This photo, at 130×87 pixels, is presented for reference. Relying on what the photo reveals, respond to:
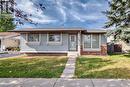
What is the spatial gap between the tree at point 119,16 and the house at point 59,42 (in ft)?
6.92

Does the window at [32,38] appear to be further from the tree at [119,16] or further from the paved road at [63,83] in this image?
the paved road at [63,83]

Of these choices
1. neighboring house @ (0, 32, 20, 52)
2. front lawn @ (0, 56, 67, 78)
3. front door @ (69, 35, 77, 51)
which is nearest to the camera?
front lawn @ (0, 56, 67, 78)

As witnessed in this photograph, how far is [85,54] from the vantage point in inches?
1228

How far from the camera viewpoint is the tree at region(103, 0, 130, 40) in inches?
1110

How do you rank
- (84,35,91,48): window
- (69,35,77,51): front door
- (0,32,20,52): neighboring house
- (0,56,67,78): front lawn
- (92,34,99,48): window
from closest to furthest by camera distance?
(0,56,67,78): front lawn, (69,35,77,51): front door, (92,34,99,48): window, (84,35,91,48): window, (0,32,20,52): neighboring house

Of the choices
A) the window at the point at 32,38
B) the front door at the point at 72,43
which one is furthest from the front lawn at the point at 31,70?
the front door at the point at 72,43

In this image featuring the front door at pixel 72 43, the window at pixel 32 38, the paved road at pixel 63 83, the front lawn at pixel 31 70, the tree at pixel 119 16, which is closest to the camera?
the paved road at pixel 63 83

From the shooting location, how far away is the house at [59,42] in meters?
30.5

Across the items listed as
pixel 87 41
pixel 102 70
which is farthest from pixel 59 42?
pixel 102 70

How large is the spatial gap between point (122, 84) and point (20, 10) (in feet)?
20.5

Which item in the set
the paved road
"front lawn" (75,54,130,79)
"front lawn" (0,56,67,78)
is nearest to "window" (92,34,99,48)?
"front lawn" (75,54,130,79)

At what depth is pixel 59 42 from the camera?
100ft

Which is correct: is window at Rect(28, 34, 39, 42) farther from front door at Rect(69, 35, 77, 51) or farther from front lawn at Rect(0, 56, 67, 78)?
front lawn at Rect(0, 56, 67, 78)

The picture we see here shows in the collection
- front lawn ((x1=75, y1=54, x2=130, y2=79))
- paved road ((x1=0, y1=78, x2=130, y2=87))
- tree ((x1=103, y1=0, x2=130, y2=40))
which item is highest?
tree ((x1=103, y1=0, x2=130, y2=40))
